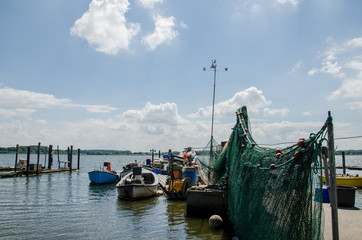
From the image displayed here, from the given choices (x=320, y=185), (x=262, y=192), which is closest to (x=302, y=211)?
(x=320, y=185)

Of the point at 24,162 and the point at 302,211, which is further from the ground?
the point at 302,211

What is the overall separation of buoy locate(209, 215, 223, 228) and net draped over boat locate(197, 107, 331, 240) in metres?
2.63

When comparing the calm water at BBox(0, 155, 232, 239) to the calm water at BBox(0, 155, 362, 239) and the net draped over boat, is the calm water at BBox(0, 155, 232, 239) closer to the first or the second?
the calm water at BBox(0, 155, 362, 239)

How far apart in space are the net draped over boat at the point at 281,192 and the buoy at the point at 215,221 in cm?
263

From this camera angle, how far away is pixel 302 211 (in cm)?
426

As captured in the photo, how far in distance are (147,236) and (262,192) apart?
18.5ft

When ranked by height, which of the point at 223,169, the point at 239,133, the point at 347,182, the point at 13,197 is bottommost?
the point at 13,197

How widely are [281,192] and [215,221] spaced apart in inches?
225

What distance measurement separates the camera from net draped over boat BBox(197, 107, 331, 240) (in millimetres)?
4148

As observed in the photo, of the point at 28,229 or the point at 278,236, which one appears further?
the point at 28,229

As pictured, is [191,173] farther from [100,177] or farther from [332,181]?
[100,177]

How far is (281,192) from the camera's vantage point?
15.7ft

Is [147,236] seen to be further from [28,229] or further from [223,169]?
[28,229]

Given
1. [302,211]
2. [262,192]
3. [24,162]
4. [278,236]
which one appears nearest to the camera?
[302,211]
